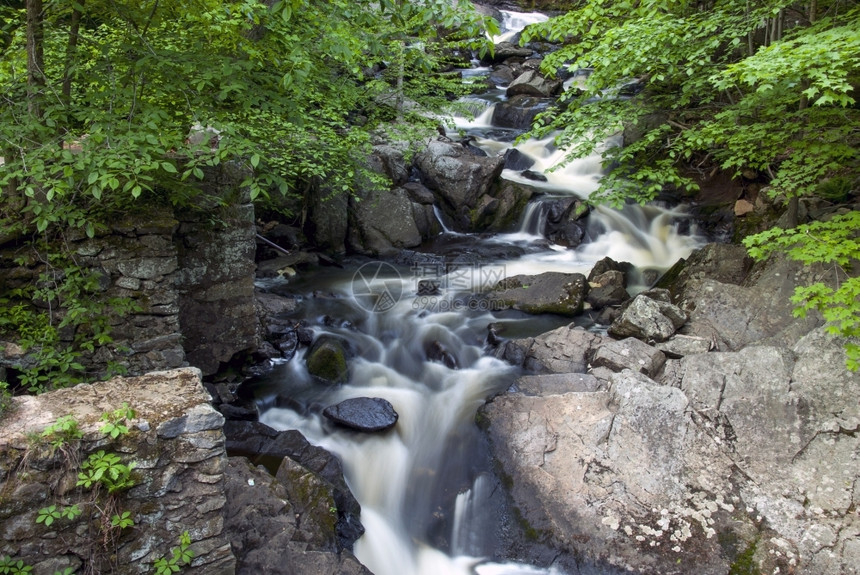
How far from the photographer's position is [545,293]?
A: 27.7 ft

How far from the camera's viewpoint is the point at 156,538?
304 centimetres

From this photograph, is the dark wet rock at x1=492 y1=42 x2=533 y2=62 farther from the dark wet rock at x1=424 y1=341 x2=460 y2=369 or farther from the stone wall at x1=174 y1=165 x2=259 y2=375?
the stone wall at x1=174 y1=165 x2=259 y2=375

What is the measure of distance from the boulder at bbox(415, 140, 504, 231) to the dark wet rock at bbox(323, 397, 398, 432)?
639cm

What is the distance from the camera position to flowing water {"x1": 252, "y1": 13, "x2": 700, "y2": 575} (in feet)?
15.8

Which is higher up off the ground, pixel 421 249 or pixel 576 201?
pixel 576 201

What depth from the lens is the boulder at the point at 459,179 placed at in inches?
458

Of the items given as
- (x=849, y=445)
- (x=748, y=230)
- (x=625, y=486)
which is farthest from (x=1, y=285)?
(x=748, y=230)

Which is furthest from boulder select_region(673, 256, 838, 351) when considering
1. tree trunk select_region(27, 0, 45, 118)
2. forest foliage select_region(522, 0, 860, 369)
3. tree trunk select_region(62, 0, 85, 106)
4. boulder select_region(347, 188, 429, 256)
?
tree trunk select_region(27, 0, 45, 118)

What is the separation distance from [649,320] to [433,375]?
287cm

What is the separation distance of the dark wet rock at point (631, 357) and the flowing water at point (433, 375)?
1.16m

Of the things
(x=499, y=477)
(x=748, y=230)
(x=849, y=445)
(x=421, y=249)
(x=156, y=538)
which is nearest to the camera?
(x=156, y=538)

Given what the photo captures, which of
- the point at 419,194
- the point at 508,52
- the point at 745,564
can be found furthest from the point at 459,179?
the point at 508,52

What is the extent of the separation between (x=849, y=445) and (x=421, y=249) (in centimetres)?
782

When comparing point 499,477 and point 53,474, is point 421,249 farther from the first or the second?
point 53,474
